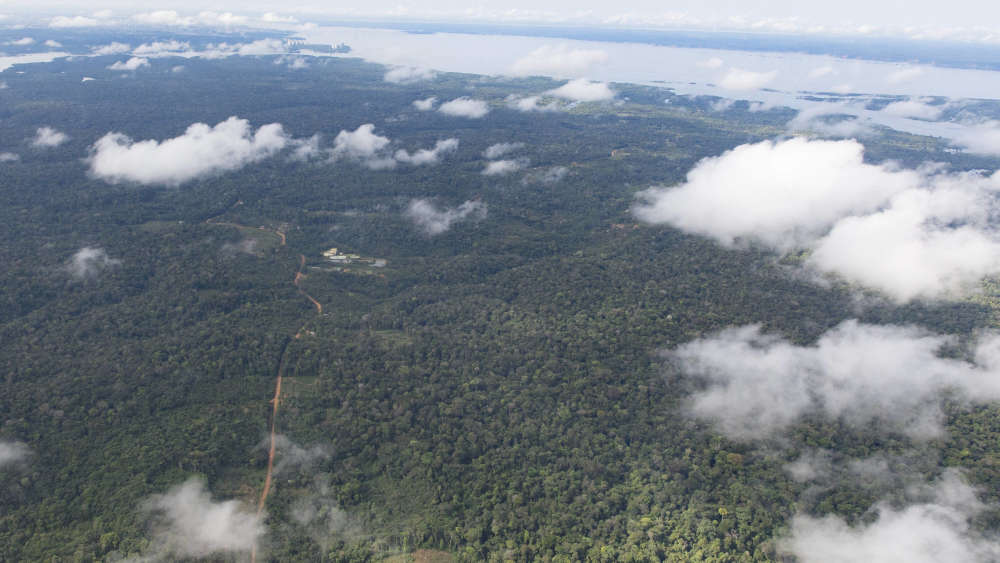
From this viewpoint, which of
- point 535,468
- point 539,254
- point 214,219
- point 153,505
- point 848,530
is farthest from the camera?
point 214,219

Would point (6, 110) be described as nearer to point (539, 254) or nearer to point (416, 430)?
point (539, 254)

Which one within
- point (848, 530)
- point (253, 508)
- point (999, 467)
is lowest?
point (253, 508)

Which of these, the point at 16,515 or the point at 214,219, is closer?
the point at 16,515

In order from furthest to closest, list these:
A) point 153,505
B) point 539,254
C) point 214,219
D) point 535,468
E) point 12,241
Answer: point 214,219 < point 539,254 < point 12,241 < point 535,468 < point 153,505

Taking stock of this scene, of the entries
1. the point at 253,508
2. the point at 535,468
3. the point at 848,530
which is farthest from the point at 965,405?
the point at 253,508

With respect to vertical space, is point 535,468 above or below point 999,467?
below

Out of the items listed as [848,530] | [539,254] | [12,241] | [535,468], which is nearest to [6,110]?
[12,241]
